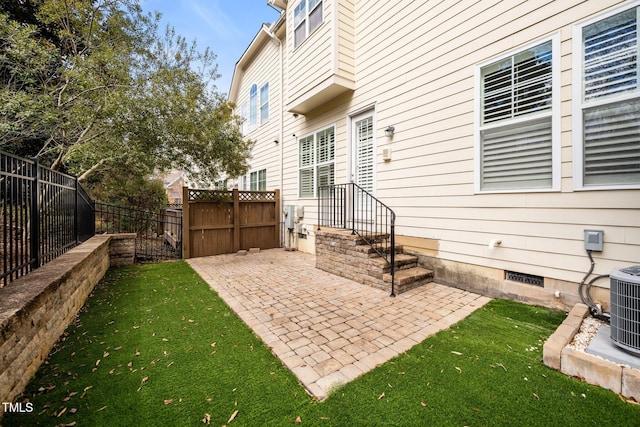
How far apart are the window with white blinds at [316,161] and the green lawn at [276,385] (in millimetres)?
4726

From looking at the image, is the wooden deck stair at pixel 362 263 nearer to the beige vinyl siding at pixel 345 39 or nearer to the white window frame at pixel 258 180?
the beige vinyl siding at pixel 345 39

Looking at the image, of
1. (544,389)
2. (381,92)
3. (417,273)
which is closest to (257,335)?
(544,389)

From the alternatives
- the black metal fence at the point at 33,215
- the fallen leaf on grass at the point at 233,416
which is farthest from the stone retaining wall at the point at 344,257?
the black metal fence at the point at 33,215

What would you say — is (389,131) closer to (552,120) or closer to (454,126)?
(454,126)

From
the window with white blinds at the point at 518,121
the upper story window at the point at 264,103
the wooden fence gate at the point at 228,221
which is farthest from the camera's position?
the upper story window at the point at 264,103

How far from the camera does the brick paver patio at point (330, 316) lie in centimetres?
248

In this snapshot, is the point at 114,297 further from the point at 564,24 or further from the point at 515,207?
the point at 564,24

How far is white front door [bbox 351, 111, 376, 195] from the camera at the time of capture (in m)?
5.99

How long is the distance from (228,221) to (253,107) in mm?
5746

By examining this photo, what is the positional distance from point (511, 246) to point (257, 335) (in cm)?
354

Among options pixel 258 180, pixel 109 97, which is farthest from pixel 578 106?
pixel 258 180

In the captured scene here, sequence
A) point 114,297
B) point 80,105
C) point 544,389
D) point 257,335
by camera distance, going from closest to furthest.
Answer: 1. point 544,389
2. point 257,335
3. point 114,297
4. point 80,105

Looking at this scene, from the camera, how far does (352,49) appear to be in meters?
6.24

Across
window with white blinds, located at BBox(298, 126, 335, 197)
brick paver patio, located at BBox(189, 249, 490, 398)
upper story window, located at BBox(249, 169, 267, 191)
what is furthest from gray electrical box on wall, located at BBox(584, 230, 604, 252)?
upper story window, located at BBox(249, 169, 267, 191)
